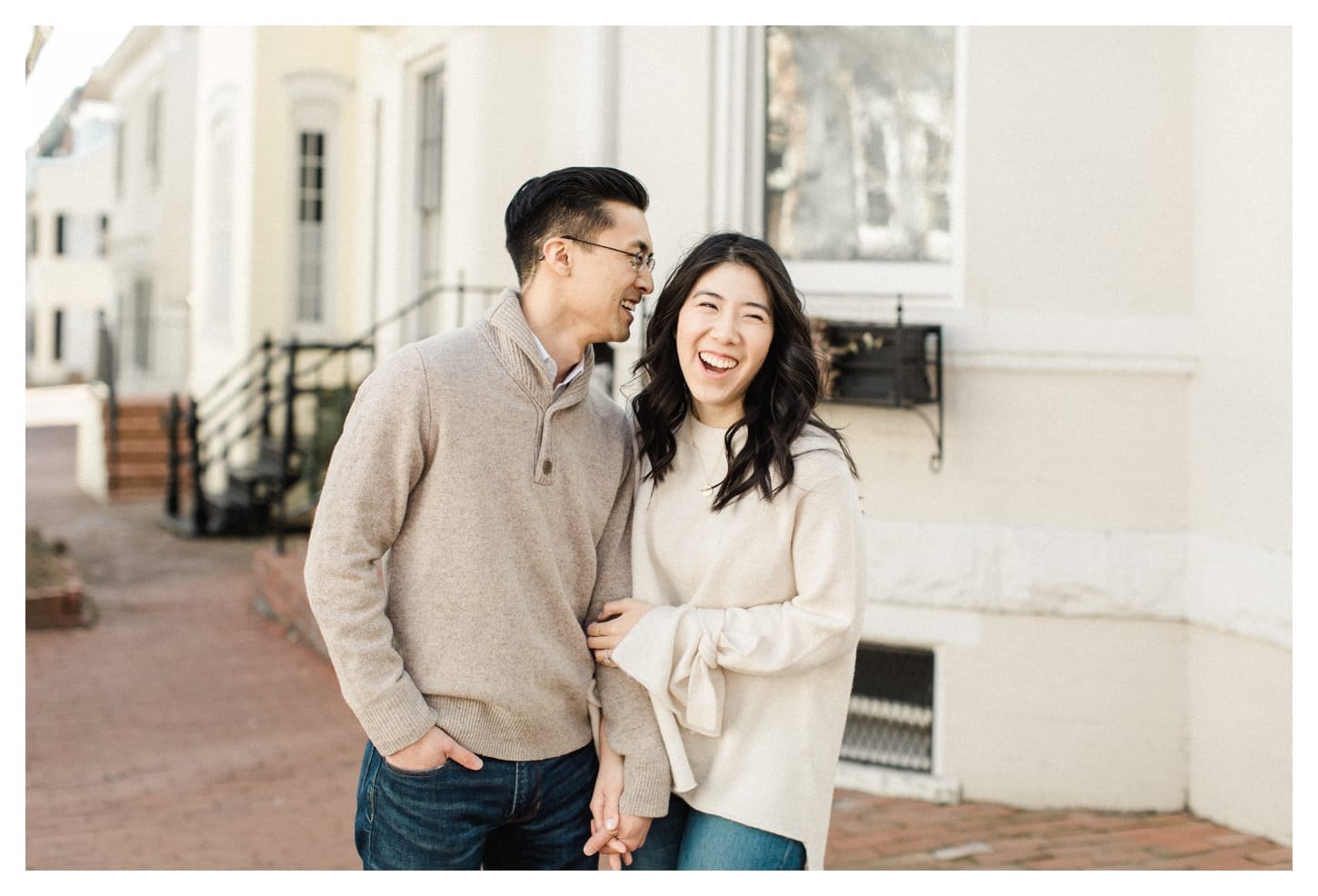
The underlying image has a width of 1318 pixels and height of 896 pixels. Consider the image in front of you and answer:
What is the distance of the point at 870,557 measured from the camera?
5551mm

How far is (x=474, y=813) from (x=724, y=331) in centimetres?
104

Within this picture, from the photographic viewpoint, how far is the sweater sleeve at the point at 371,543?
7.98 feet

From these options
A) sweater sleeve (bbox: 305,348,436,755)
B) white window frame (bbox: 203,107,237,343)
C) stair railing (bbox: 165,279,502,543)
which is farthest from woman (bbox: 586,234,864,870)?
white window frame (bbox: 203,107,237,343)

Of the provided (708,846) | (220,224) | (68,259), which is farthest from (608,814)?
(68,259)

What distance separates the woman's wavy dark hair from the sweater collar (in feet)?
0.57

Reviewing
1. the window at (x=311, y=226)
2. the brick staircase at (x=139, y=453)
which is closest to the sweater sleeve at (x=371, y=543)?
the window at (x=311, y=226)

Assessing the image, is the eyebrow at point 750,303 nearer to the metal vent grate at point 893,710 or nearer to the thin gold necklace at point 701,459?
the thin gold necklace at point 701,459

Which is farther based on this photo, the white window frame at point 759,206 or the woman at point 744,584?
the white window frame at point 759,206

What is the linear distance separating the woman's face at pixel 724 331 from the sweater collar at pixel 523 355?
230 mm

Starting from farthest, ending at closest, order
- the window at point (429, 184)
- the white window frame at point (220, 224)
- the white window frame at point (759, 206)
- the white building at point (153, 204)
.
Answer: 1. the white building at point (153, 204)
2. the white window frame at point (220, 224)
3. the window at point (429, 184)
4. the white window frame at point (759, 206)

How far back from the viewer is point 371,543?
2465 mm
